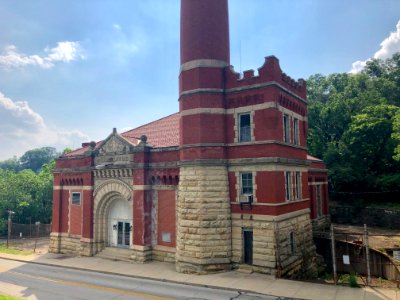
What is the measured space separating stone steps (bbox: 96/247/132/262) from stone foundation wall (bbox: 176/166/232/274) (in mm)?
5563

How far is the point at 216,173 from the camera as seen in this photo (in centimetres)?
2005

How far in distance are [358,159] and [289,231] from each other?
26095 millimetres

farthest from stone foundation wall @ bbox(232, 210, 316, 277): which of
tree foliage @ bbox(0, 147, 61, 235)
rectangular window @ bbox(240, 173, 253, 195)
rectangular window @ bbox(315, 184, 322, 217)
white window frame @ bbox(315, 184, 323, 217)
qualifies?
tree foliage @ bbox(0, 147, 61, 235)

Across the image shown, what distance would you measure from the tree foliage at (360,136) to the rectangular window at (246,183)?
838 inches

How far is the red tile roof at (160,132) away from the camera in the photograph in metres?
24.7

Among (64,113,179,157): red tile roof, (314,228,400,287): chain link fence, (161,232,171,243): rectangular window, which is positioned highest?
(64,113,179,157): red tile roof

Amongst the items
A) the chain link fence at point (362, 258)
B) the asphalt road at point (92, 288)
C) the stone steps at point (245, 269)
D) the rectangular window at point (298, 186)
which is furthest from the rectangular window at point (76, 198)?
the chain link fence at point (362, 258)

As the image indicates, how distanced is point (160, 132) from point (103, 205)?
7.53 meters

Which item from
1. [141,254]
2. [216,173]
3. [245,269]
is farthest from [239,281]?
[141,254]

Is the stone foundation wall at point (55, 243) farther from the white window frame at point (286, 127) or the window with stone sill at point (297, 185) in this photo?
the white window frame at point (286, 127)

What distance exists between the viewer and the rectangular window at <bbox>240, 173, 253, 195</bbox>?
19.7 metres

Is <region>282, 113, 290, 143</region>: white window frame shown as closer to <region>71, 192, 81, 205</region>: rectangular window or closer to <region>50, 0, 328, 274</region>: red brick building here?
<region>50, 0, 328, 274</region>: red brick building

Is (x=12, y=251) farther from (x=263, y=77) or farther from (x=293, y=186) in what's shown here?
(x=263, y=77)

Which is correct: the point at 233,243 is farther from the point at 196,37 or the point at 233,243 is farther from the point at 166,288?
the point at 196,37
